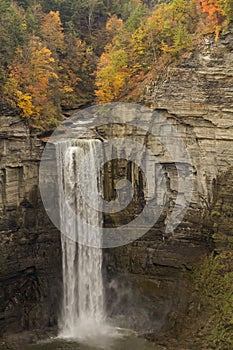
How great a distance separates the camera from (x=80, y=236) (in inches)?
1170

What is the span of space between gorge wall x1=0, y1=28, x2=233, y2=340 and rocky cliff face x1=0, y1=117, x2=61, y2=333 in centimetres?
6

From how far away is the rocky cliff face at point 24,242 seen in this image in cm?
2845

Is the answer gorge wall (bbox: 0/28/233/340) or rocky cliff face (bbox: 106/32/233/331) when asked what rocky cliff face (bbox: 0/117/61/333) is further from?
rocky cliff face (bbox: 106/32/233/331)

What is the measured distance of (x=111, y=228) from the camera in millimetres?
30469

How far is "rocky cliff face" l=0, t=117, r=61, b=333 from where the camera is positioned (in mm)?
28453

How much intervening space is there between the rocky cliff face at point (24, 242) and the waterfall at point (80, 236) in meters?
0.88

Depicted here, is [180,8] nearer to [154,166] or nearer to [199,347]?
[154,166]

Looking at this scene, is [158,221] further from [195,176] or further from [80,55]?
[80,55]

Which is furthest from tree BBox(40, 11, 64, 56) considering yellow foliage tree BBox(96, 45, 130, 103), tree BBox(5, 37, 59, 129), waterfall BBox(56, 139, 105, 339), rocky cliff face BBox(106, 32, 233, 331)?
rocky cliff face BBox(106, 32, 233, 331)

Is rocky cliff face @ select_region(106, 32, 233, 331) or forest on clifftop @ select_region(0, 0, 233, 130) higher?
forest on clifftop @ select_region(0, 0, 233, 130)

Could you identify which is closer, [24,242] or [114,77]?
[24,242]

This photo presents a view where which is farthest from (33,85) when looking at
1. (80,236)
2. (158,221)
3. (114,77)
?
(158,221)

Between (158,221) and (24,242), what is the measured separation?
26.9ft

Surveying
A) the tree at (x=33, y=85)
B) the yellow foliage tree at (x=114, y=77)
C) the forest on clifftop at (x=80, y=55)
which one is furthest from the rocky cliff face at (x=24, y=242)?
the yellow foliage tree at (x=114, y=77)
